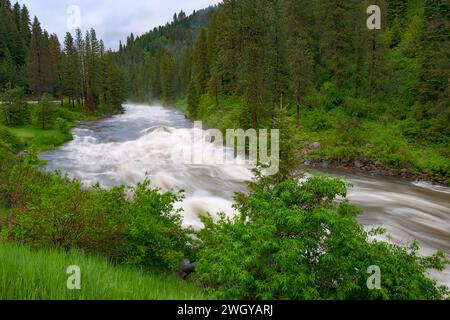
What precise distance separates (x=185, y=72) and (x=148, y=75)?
42.9 meters

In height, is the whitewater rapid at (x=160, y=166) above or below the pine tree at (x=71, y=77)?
below

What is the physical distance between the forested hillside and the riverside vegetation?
167 millimetres

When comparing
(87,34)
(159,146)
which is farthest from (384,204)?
(87,34)

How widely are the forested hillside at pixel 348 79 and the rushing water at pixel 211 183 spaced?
4.75 m

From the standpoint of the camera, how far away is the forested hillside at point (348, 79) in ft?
90.0

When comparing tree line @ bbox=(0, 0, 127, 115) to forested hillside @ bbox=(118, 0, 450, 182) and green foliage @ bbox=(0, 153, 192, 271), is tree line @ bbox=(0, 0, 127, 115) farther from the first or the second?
green foliage @ bbox=(0, 153, 192, 271)

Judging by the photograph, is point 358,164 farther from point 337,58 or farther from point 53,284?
point 53,284

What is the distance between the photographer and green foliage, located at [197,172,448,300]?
641 centimetres

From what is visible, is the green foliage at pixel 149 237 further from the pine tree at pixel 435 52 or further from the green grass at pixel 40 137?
the pine tree at pixel 435 52

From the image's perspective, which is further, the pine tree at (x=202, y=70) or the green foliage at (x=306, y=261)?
the pine tree at (x=202, y=70)

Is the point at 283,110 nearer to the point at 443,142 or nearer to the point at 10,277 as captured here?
the point at 10,277

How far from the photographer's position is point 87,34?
218 feet

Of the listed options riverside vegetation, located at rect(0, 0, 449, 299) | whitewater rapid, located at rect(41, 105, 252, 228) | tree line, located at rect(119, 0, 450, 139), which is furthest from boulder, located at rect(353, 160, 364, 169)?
whitewater rapid, located at rect(41, 105, 252, 228)

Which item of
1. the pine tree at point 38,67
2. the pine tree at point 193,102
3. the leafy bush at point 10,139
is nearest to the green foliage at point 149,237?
the leafy bush at point 10,139
